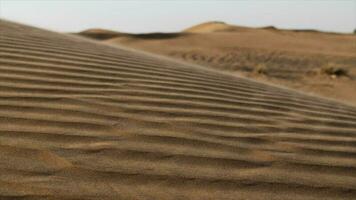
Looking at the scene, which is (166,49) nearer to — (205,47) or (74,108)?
(205,47)

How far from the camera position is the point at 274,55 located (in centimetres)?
1374

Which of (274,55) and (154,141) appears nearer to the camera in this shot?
(154,141)

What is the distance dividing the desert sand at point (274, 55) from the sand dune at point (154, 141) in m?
5.04

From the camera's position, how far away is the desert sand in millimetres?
9923

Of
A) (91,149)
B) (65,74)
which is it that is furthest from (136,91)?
(91,149)

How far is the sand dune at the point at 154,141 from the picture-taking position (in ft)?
5.41

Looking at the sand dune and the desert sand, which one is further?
the desert sand

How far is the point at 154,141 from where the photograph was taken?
6.68ft

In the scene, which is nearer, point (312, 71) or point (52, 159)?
point (52, 159)

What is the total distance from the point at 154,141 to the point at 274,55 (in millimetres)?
12075

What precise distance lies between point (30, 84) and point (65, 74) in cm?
43

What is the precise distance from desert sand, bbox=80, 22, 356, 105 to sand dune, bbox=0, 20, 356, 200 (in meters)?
5.04

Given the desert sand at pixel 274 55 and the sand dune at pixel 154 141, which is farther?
the desert sand at pixel 274 55

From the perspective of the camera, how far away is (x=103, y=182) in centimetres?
162
